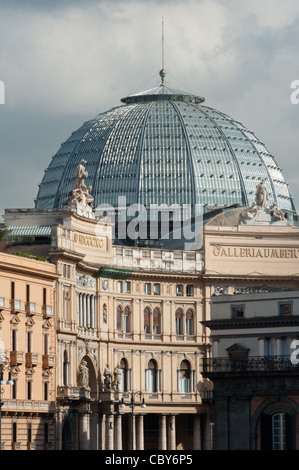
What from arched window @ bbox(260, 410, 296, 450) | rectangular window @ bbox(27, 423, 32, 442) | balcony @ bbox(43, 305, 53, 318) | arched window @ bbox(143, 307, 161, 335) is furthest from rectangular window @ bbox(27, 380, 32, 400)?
arched window @ bbox(143, 307, 161, 335)

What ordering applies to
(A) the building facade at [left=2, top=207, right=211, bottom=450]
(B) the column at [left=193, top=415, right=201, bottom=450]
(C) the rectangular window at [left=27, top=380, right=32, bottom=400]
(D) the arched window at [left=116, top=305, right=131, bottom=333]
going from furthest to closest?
(B) the column at [left=193, top=415, right=201, bottom=450] < (D) the arched window at [left=116, top=305, right=131, bottom=333] < (A) the building facade at [left=2, top=207, right=211, bottom=450] < (C) the rectangular window at [left=27, top=380, right=32, bottom=400]

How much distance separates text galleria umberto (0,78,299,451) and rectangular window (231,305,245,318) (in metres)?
0.16

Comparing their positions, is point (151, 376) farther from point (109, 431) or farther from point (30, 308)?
point (30, 308)

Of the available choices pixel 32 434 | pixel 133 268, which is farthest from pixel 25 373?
pixel 133 268

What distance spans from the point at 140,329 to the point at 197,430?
40.2 ft

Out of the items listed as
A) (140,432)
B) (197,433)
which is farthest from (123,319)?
(197,433)

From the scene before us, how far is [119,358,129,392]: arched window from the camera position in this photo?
174 metres

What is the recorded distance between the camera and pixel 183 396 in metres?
179

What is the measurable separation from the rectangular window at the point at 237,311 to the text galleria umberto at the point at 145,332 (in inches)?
6.5

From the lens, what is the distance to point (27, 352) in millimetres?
147750

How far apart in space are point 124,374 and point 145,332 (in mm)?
5131

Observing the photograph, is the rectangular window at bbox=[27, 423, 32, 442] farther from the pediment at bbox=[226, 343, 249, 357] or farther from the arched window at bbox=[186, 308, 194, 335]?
the arched window at bbox=[186, 308, 194, 335]

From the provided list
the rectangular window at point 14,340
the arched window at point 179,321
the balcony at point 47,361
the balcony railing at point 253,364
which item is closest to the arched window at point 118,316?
the arched window at point 179,321
